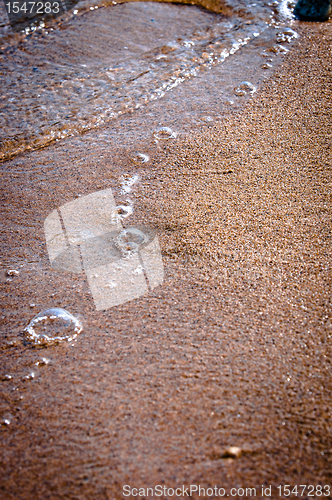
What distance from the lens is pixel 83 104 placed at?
109 inches

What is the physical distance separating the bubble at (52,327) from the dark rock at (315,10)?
348cm

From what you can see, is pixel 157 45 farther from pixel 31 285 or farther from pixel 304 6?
pixel 31 285

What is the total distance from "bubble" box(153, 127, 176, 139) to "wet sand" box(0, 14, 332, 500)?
0.31ft

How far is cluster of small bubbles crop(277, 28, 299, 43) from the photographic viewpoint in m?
3.20

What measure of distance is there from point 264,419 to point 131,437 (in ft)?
1.34

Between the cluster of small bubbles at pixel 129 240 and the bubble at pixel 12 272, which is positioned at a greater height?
the cluster of small bubbles at pixel 129 240

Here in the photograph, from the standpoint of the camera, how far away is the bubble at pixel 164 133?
2340 mm

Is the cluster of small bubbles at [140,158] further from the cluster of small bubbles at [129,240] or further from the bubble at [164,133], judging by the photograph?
the cluster of small bubbles at [129,240]

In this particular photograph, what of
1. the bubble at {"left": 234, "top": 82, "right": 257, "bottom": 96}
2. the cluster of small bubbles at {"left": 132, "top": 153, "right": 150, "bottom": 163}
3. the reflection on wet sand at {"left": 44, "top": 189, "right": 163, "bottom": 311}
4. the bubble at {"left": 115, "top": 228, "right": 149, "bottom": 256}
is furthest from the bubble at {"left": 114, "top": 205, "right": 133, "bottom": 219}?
the bubble at {"left": 234, "top": 82, "right": 257, "bottom": 96}

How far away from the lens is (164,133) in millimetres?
2367

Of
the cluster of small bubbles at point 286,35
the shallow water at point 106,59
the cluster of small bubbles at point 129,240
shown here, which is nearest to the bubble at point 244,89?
the shallow water at point 106,59

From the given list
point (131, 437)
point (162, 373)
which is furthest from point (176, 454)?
point (162, 373)

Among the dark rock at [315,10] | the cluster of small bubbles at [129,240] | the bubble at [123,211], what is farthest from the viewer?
the dark rock at [315,10]

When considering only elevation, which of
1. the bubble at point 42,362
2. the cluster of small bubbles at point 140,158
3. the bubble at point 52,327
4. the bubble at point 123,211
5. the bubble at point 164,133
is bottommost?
the bubble at point 42,362
